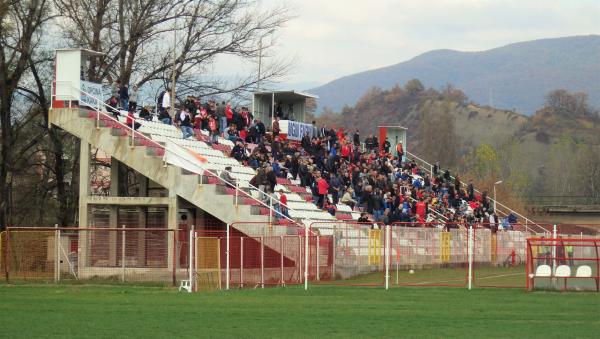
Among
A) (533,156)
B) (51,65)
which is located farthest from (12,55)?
(533,156)

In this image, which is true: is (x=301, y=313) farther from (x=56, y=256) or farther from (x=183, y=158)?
(x=183, y=158)

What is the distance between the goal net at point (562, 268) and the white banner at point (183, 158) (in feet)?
51.2

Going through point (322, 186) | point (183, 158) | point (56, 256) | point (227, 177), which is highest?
point (183, 158)

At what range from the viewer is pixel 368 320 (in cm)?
2092

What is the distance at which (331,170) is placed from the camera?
167 ft

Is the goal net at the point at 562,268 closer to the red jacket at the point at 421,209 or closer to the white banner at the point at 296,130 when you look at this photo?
the red jacket at the point at 421,209

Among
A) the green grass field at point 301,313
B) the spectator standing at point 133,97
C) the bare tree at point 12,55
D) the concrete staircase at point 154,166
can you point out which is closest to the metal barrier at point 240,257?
the concrete staircase at point 154,166

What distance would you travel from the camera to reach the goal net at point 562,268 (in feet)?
96.4

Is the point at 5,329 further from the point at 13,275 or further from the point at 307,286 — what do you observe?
the point at 13,275

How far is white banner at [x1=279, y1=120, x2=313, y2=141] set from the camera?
183ft

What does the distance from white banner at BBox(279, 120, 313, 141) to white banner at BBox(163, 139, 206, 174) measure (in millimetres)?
13104

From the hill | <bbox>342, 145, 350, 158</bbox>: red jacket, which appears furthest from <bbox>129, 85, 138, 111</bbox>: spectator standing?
the hill

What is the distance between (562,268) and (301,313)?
9.80 metres

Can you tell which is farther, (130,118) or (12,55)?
(12,55)
